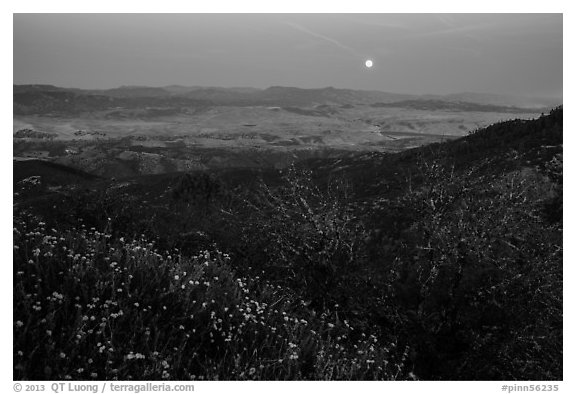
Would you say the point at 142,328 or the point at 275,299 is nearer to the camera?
the point at 142,328

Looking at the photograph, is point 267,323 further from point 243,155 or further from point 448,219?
point 243,155

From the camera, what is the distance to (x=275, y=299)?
5.59 meters

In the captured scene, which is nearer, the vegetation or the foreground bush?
the foreground bush

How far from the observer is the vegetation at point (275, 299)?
3.81 metres

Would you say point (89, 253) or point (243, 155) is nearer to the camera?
point (89, 253)

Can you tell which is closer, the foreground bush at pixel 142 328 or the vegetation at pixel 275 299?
the foreground bush at pixel 142 328

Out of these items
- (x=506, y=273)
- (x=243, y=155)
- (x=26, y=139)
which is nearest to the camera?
(x=506, y=273)

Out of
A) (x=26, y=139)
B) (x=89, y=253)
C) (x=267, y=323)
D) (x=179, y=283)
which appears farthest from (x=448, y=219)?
(x=26, y=139)

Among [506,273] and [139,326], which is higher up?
[139,326]

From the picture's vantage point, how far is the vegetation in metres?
3.81

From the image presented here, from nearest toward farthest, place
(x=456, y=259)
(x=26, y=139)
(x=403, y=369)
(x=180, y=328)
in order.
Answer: (x=180, y=328)
(x=403, y=369)
(x=456, y=259)
(x=26, y=139)

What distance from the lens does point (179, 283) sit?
4.73 m

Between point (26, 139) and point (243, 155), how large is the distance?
256ft

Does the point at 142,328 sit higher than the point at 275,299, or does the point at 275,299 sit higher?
the point at 142,328
